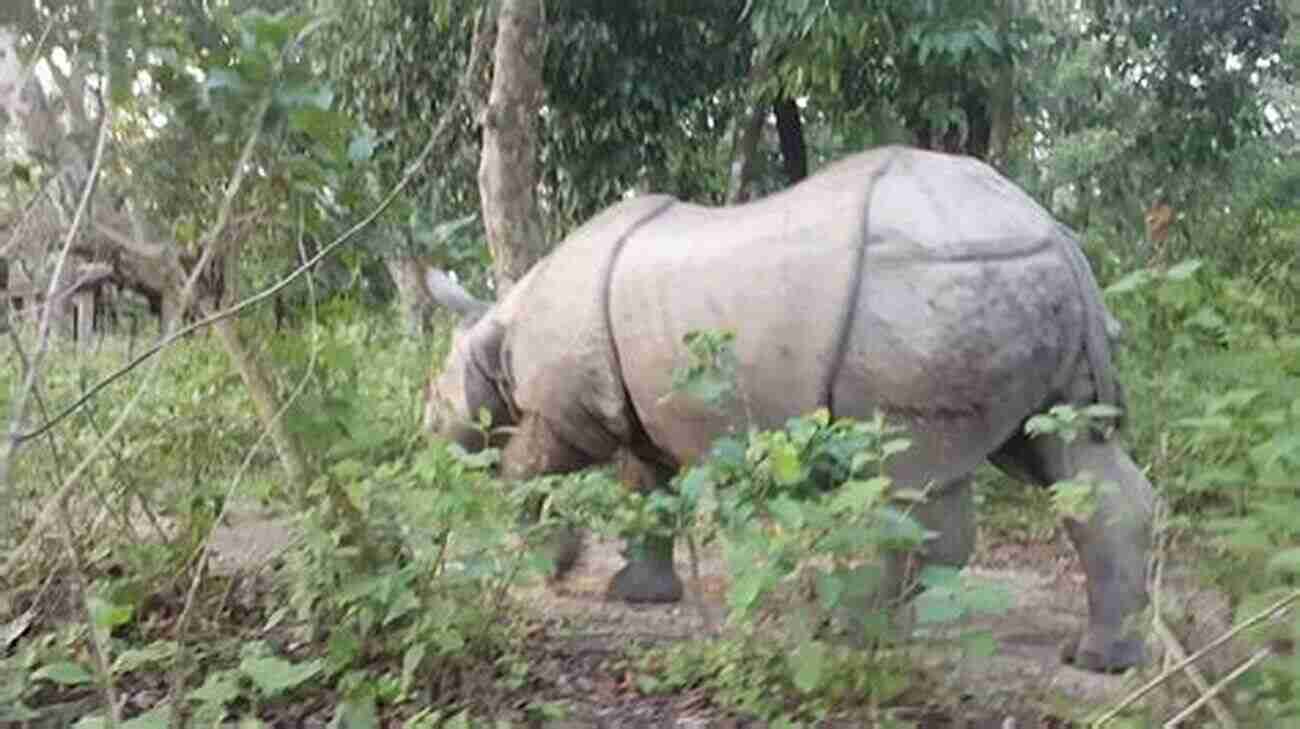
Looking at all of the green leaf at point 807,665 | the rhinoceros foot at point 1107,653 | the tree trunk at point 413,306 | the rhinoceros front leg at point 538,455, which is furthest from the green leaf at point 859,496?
the tree trunk at point 413,306

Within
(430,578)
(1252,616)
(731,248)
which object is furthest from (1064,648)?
(1252,616)

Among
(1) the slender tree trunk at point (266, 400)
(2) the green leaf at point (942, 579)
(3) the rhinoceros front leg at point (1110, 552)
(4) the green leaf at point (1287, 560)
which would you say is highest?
(1) the slender tree trunk at point (266, 400)

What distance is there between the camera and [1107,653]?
13.4ft

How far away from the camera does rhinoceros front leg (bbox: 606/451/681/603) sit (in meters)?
5.16

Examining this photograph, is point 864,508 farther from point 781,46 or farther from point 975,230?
point 781,46

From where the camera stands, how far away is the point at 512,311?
16.7 ft

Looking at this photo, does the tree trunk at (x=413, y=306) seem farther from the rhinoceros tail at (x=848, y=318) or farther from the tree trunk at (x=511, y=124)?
the rhinoceros tail at (x=848, y=318)

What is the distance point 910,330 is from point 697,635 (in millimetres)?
950

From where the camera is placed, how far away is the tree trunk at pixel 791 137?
31.2ft

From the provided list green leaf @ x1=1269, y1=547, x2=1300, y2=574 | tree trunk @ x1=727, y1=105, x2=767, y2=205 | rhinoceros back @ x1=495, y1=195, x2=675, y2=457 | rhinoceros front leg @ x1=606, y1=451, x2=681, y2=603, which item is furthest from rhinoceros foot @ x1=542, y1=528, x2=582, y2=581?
tree trunk @ x1=727, y1=105, x2=767, y2=205

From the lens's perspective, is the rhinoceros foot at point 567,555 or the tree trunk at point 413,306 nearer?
the rhinoceros foot at point 567,555

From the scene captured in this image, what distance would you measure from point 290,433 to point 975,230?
166 centimetres

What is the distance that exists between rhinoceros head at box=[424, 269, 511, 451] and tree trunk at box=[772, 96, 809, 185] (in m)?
4.42

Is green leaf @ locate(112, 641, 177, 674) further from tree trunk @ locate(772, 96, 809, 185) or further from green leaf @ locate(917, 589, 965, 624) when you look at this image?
tree trunk @ locate(772, 96, 809, 185)
